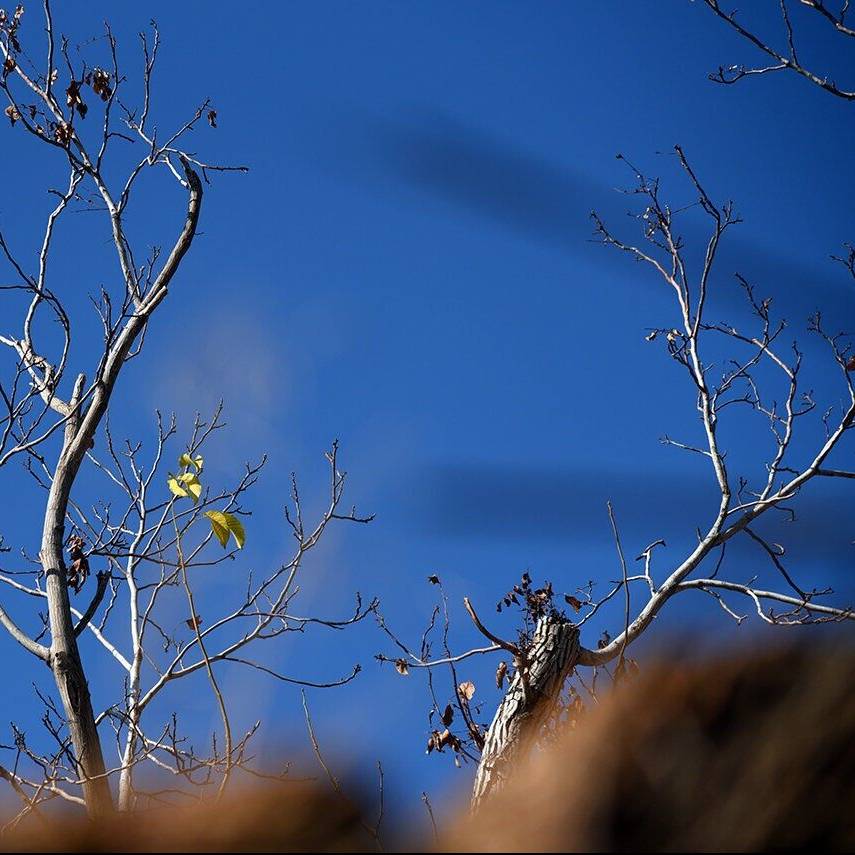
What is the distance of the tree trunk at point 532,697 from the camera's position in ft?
10.7

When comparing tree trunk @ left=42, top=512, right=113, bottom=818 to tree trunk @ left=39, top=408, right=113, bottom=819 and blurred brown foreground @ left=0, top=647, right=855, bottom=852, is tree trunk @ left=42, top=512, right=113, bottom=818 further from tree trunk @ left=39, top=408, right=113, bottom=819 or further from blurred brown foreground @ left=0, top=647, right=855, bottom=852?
blurred brown foreground @ left=0, top=647, right=855, bottom=852

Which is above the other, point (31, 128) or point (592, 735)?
point (31, 128)

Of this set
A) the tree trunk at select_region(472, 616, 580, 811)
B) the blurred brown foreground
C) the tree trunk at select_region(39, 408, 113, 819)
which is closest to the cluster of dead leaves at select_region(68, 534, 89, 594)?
the tree trunk at select_region(39, 408, 113, 819)

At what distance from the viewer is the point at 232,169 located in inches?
173

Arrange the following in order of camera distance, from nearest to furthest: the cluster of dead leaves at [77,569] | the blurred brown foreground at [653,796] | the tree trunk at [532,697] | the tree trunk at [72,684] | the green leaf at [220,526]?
the blurred brown foreground at [653,796] → the tree trunk at [72,684] → the green leaf at [220,526] → the tree trunk at [532,697] → the cluster of dead leaves at [77,569]

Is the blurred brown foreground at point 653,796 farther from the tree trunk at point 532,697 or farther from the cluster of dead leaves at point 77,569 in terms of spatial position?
the cluster of dead leaves at point 77,569

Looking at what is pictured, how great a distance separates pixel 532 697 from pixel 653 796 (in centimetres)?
293

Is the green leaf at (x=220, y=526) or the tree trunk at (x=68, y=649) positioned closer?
the tree trunk at (x=68, y=649)

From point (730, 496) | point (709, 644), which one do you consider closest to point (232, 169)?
point (730, 496)

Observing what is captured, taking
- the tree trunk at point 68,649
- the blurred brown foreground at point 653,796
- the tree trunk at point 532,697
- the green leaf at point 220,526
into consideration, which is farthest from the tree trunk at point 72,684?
the blurred brown foreground at point 653,796

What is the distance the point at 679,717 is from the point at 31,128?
4.51 meters

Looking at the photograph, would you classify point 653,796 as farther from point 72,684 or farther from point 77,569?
point 77,569

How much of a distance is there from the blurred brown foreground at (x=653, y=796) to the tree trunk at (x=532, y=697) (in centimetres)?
261

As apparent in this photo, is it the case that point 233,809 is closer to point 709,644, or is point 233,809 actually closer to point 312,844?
point 312,844
